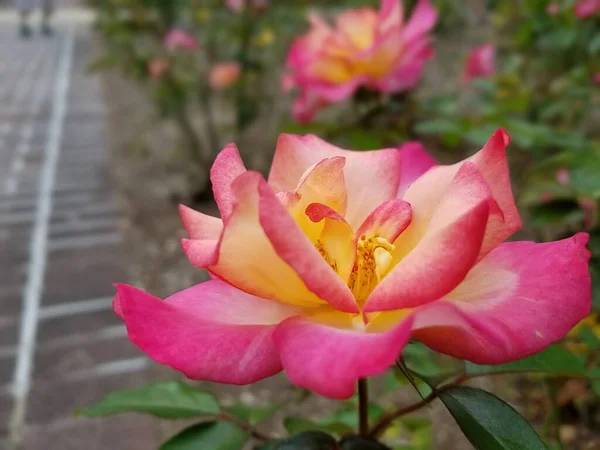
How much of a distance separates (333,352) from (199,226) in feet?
0.45

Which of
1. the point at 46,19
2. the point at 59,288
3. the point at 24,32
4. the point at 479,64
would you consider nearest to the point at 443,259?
the point at 479,64

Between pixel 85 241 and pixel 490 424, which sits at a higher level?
pixel 490 424

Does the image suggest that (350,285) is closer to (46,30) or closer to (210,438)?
(210,438)

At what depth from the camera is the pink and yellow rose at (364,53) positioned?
902 mm

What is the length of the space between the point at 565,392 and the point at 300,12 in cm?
251

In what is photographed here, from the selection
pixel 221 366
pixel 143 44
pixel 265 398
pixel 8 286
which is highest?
pixel 143 44

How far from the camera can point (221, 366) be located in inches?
13.3

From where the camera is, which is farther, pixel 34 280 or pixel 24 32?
pixel 24 32

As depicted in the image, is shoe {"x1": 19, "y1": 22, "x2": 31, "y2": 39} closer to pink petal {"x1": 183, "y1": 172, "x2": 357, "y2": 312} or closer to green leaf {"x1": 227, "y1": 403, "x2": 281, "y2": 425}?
green leaf {"x1": 227, "y1": 403, "x2": 281, "y2": 425}

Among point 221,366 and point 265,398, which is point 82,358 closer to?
point 265,398

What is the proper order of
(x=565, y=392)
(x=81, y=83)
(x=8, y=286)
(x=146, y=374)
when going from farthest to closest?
(x=81, y=83) < (x=8, y=286) < (x=146, y=374) < (x=565, y=392)

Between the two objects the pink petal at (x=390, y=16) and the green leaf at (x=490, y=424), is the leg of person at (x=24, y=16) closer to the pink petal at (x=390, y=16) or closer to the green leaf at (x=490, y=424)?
the pink petal at (x=390, y=16)

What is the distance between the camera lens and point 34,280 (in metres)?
2.04

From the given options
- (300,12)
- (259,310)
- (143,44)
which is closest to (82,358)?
(259,310)
